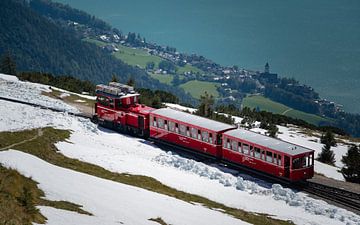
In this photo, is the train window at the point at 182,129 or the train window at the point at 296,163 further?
the train window at the point at 182,129

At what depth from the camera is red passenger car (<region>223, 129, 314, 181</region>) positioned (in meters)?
46.8

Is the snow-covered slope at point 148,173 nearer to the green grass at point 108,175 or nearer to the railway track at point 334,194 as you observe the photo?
the green grass at point 108,175

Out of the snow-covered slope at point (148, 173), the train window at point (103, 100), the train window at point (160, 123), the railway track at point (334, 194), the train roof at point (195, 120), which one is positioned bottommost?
the railway track at point (334, 194)

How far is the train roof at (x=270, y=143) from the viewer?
47.7 m

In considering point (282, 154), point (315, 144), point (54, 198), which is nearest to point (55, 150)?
Result: point (54, 198)

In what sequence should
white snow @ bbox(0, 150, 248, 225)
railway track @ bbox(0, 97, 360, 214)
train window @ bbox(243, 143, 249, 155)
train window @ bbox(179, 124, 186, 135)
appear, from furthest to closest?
train window @ bbox(179, 124, 186, 135)
train window @ bbox(243, 143, 249, 155)
railway track @ bbox(0, 97, 360, 214)
white snow @ bbox(0, 150, 248, 225)

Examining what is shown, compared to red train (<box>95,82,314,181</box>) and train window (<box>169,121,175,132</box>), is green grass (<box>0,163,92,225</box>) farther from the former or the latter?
train window (<box>169,121,175,132</box>)

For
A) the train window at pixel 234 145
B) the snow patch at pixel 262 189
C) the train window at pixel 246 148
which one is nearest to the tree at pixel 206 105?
the snow patch at pixel 262 189

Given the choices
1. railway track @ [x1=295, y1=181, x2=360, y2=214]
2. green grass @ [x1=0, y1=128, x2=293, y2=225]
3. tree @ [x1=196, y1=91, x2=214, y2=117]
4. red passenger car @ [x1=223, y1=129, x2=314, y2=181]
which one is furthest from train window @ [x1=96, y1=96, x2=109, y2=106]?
tree @ [x1=196, y1=91, x2=214, y2=117]

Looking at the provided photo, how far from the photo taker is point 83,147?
49406 mm

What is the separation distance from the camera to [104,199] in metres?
32.4

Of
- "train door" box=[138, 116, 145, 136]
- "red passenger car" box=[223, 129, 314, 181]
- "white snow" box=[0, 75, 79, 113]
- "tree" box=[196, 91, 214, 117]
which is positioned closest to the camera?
A: "red passenger car" box=[223, 129, 314, 181]

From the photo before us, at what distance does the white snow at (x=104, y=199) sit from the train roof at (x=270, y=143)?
13.6 metres

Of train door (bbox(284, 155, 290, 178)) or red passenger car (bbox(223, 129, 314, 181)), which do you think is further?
red passenger car (bbox(223, 129, 314, 181))
